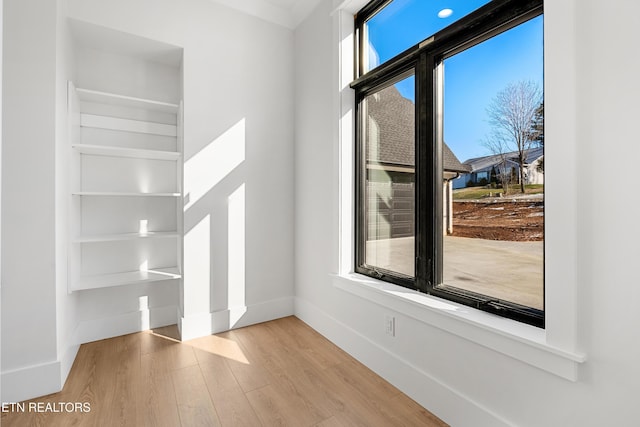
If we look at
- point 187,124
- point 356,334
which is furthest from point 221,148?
point 356,334

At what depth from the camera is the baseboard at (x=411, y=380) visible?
4.84ft

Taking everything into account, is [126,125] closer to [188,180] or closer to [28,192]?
[188,180]

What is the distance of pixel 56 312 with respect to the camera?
185 cm

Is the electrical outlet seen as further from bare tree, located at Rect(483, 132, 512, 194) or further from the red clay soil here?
bare tree, located at Rect(483, 132, 512, 194)

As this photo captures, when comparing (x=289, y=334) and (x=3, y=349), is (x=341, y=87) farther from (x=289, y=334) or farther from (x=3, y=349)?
(x=3, y=349)

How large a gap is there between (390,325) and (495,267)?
0.71 m

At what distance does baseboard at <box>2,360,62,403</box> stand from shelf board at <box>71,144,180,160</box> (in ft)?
4.60

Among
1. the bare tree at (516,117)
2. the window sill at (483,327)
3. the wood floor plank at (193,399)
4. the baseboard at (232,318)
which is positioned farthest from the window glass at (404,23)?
the wood floor plank at (193,399)

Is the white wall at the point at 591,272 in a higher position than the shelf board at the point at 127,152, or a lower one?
lower

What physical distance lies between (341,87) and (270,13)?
3.75ft

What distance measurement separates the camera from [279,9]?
2871 millimetres

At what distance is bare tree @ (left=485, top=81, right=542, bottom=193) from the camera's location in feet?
4.58

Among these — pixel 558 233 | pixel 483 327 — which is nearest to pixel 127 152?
pixel 483 327

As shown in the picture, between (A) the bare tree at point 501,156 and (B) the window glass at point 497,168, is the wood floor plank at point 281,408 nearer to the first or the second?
(B) the window glass at point 497,168
